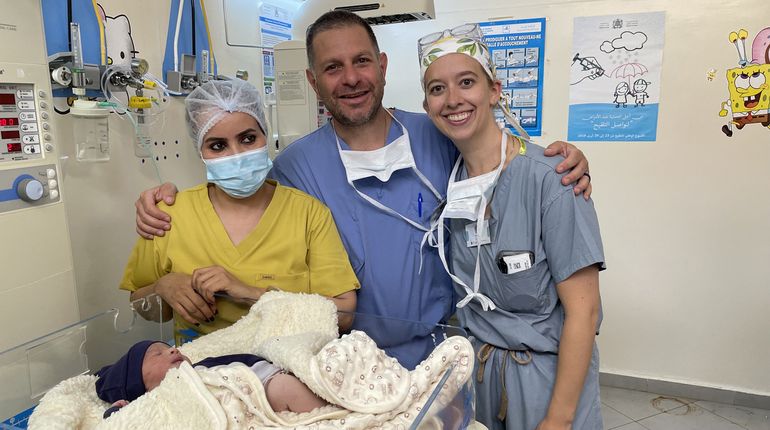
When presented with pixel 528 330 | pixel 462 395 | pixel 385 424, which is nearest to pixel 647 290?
pixel 528 330

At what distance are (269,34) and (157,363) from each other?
2.32 meters

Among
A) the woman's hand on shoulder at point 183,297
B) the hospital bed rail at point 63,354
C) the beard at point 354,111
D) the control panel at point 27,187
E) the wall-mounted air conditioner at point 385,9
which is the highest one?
the wall-mounted air conditioner at point 385,9

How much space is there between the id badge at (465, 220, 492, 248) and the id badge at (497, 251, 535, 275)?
0.19ft

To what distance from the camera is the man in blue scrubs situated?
1530 millimetres

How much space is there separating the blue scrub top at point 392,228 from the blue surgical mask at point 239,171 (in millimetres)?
266

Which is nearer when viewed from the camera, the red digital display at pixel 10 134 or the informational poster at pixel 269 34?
the red digital display at pixel 10 134

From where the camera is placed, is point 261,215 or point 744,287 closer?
point 261,215

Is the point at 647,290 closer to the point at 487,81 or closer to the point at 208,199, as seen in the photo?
the point at 487,81

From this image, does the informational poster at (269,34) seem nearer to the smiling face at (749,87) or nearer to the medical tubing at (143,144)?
the medical tubing at (143,144)

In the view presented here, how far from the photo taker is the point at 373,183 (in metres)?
1.58

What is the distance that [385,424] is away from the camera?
0.88 m

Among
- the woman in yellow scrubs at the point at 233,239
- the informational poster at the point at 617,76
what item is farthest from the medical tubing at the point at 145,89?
the informational poster at the point at 617,76

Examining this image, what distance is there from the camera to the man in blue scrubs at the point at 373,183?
1530 mm

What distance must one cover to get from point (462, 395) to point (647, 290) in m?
2.08
